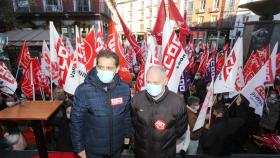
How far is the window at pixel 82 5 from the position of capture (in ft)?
90.2

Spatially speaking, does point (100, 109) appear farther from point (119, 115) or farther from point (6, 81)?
point (6, 81)

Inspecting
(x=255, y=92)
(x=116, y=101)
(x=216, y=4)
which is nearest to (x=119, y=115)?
(x=116, y=101)

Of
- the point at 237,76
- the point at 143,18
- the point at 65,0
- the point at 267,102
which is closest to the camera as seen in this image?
the point at 237,76

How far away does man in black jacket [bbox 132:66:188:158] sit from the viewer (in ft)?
8.38

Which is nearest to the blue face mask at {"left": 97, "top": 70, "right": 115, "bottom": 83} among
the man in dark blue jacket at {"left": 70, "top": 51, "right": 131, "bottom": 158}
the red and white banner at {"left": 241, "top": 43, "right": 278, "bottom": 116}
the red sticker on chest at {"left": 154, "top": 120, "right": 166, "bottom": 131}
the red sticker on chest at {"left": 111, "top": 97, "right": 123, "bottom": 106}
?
the man in dark blue jacket at {"left": 70, "top": 51, "right": 131, "bottom": 158}

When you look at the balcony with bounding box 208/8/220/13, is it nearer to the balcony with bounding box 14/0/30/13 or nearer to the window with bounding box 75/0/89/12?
the window with bounding box 75/0/89/12

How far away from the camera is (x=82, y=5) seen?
2766 centimetres

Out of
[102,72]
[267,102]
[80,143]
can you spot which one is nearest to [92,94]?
[102,72]

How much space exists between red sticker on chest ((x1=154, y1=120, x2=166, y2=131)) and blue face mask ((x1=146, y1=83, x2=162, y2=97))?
0.32 meters

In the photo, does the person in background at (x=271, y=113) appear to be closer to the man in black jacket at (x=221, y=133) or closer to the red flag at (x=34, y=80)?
the man in black jacket at (x=221, y=133)

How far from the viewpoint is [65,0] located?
26.7m

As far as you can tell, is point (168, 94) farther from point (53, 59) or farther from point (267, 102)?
point (267, 102)

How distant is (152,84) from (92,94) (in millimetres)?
712

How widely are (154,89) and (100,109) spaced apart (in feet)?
2.23
